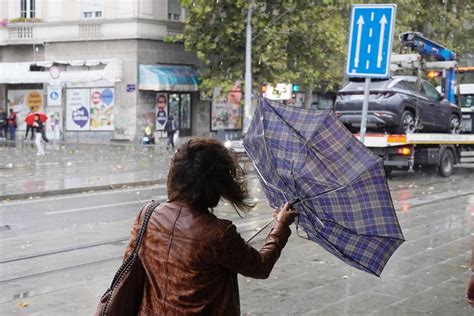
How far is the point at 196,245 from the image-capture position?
8.86 ft

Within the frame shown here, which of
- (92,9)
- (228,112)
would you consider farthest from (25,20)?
(228,112)

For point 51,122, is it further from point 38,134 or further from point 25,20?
point 38,134

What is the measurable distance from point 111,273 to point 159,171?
12.7 metres

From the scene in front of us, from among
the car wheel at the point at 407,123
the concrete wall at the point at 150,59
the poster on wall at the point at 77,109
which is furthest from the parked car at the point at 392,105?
the poster on wall at the point at 77,109

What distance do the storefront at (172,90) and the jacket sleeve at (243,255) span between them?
30.3m

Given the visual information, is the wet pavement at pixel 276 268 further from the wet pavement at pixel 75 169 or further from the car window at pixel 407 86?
the car window at pixel 407 86

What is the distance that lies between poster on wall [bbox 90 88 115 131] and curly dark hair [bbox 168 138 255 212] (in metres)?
32.2

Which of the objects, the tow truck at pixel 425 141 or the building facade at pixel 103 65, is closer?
the tow truck at pixel 425 141

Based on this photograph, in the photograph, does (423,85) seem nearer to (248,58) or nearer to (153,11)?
(248,58)

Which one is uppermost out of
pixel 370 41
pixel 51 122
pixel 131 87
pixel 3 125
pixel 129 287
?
pixel 370 41

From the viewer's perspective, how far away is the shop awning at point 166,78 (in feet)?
109

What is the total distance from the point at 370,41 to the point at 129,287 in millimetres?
6129

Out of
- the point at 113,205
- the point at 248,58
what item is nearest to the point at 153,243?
the point at 113,205

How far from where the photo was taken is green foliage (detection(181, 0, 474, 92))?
2888 centimetres
